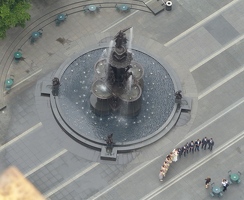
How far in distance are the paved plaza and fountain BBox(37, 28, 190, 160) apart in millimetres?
1221

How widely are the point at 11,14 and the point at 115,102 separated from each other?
1715 cm

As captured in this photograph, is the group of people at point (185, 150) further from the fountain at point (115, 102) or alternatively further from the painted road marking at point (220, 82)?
the painted road marking at point (220, 82)

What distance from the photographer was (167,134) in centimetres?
8788

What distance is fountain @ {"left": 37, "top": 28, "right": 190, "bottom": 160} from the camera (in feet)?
285

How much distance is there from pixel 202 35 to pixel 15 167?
31840 mm

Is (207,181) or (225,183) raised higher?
(207,181)

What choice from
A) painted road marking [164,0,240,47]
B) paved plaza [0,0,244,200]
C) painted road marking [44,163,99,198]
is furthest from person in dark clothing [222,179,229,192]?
painted road marking [164,0,240,47]

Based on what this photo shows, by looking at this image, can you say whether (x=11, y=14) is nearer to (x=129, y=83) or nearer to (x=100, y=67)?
(x=100, y=67)

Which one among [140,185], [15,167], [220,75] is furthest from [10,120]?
[220,75]

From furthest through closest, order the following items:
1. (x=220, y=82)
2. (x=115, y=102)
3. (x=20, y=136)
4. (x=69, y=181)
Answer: (x=220, y=82) < (x=115, y=102) < (x=20, y=136) < (x=69, y=181)

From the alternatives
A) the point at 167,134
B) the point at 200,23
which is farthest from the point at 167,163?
the point at 200,23

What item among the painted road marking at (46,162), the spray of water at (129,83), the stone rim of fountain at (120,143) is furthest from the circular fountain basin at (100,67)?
the painted road marking at (46,162)

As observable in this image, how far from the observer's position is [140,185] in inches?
3312

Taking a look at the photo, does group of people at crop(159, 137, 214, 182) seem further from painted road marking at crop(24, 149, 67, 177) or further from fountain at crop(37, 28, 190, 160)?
painted road marking at crop(24, 149, 67, 177)
